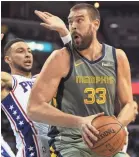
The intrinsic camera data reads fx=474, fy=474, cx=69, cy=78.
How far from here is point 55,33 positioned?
50.3 ft

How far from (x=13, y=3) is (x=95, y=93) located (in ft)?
40.6

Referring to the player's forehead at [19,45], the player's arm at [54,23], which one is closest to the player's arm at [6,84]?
the player's forehead at [19,45]

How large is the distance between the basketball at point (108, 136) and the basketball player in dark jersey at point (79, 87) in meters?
0.06

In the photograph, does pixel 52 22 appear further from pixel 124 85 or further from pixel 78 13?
pixel 124 85

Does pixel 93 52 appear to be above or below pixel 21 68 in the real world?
above

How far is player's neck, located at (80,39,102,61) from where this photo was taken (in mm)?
3428

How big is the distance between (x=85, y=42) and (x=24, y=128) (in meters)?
1.35

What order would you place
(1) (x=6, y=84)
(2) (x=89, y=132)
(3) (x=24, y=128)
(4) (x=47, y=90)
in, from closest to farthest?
(2) (x=89, y=132), (4) (x=47, y=90), (3) (x=24, y=128), (1) (x=6, y=84)

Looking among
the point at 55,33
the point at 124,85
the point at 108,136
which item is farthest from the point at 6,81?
the point at 55,33

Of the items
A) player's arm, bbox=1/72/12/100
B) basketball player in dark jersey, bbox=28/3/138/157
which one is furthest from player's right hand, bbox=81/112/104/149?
player's arm, bbox=1/72/12/100

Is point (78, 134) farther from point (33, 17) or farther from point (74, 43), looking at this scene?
point (33, 17)

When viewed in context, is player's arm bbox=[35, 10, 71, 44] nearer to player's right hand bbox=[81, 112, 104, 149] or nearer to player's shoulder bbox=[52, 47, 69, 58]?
player's shoulder bbox=[52, 47, 69, 58]

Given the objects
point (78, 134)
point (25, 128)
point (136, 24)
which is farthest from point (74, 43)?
point (136, 24)

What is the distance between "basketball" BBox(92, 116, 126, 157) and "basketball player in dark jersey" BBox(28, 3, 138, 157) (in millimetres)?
57
